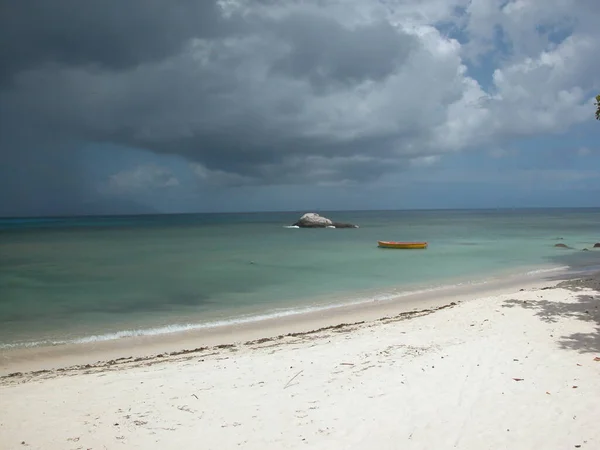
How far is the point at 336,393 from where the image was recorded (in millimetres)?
6949

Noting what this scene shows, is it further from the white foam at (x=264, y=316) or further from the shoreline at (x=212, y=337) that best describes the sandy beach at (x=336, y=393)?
the white foam at (x=264, y=316)

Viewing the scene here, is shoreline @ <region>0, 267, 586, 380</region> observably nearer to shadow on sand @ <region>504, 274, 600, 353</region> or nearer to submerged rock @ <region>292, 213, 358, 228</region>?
shadow on sand @ <region>504, 274, 600, 353</region>

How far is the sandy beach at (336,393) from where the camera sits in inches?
222

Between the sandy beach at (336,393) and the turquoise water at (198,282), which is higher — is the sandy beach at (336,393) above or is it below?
above

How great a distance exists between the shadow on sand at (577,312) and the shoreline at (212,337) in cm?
323

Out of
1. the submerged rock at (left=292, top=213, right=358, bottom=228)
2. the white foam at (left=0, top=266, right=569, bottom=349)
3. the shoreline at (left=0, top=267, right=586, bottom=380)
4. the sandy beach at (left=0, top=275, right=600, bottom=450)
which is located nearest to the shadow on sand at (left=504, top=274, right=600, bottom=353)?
the sandy beach at (left=0, top=275, right=600, bottom=450)

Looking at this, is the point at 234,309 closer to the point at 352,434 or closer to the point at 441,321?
the point at 441,321

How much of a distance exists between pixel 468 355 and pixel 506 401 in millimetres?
2202

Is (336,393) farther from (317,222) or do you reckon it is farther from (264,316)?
(317,222)

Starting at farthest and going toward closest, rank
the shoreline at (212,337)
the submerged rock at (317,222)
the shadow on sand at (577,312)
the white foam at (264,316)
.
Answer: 1. the submerged rock at (317,222)
2. the white foam at (264,316)
3. the shoreline at (212,337)
4. the shadow on sand at (577,312)

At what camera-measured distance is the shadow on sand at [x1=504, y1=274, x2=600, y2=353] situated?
9000 mm

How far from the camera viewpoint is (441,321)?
12.0m

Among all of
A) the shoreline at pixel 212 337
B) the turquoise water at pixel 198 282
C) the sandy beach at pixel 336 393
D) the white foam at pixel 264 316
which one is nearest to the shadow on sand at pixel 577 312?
the sandy beach at pixel 336 393

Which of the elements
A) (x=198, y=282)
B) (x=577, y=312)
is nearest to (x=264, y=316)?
(x=198, y=282)
